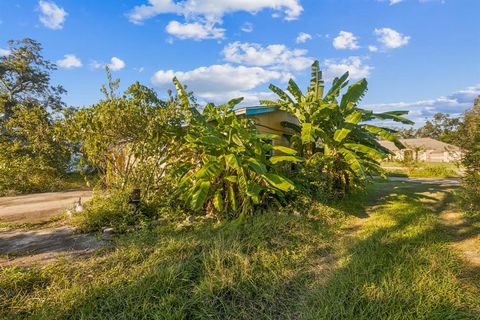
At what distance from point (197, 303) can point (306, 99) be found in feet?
22.8

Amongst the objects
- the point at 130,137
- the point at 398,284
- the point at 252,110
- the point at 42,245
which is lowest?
the point at 398,284

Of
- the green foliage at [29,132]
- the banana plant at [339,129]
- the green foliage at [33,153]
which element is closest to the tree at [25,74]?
the green foliage at [29,132]

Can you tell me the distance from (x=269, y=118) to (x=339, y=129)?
2848 mm

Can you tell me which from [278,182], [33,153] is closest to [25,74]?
[33,153]

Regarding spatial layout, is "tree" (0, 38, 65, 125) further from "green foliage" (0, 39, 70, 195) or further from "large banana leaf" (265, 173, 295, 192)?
"large banana leaf" (265, 173, 295, 192)

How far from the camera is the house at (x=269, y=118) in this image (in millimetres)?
8102

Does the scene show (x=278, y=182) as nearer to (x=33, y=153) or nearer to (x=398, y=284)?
(x=398, y=284)

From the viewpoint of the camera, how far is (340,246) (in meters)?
4.50

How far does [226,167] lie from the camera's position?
19.6ft

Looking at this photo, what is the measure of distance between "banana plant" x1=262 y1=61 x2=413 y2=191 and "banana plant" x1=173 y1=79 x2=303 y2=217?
162 cm

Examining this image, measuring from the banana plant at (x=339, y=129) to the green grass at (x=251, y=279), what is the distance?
2.69 meters

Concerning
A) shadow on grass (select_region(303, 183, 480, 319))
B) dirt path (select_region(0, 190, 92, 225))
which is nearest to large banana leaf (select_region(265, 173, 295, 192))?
shadow on grass (select_region(303, 183, 480, 319))

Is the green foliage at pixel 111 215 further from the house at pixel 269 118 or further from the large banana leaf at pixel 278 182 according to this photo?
the house at pixel 269 118

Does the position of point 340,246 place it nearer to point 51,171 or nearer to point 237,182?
point 237,182
